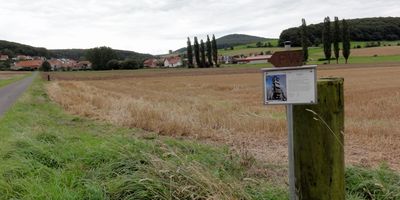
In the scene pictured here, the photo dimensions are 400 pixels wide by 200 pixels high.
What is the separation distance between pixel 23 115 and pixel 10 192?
31.2 feet

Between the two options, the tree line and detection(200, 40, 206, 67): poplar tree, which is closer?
detection(200, 40, 206, 67): poplar tree

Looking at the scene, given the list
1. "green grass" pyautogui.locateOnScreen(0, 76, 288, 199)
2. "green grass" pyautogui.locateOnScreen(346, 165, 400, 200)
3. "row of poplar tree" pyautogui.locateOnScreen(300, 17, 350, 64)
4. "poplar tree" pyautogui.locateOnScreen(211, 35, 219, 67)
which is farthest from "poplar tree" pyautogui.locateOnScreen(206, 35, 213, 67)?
"green grass" pyautogui.locateOnScreen(346, 165, 400, 200)

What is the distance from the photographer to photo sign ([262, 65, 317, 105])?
130 inches

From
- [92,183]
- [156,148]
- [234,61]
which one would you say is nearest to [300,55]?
[92,183]

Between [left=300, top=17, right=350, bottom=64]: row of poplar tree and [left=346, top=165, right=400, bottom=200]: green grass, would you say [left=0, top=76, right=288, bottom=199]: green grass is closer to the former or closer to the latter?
[left=346, top=165, right=400, bottom=200]: green grass

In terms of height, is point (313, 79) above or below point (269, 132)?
above

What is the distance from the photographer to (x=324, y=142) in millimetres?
3383

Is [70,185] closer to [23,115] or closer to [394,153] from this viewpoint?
[394,153]

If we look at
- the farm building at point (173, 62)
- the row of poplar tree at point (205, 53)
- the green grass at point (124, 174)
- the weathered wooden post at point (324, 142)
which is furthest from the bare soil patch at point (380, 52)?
the weathered wooden post at point (324, 142)

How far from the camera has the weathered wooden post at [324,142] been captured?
3.38 meters

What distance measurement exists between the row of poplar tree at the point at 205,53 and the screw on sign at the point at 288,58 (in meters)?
104

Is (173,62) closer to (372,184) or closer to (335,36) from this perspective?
(335,36)

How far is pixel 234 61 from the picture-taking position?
123 m

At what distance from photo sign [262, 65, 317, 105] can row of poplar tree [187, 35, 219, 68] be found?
104 meters
